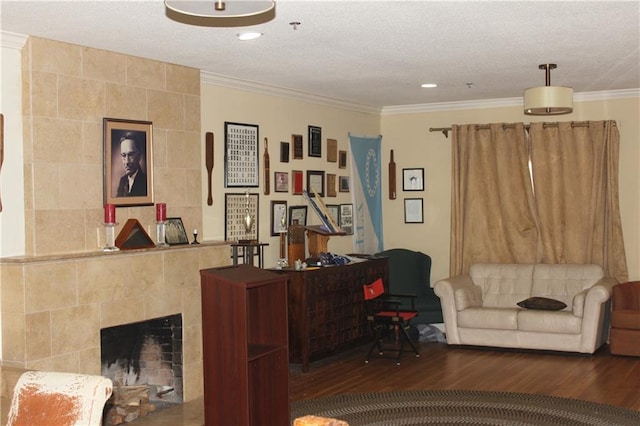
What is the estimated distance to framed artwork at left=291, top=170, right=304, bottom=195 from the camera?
26.4ft

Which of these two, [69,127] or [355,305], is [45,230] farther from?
[355,305]

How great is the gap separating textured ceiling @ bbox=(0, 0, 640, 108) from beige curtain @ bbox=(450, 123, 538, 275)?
1.30m

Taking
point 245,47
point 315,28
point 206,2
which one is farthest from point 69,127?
point 206,2

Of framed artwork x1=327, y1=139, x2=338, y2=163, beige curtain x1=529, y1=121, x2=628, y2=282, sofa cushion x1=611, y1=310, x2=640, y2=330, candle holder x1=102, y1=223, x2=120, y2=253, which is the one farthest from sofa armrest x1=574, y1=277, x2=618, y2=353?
candle holder x1=102, y1=223, x2=120, y2=253

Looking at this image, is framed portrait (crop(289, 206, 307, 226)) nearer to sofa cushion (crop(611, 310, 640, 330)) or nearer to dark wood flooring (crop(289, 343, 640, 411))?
dark wood flooring (crop(289, 343, 640, 411))

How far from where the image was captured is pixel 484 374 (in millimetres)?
7137

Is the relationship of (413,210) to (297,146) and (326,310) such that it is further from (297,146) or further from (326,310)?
(326,310)

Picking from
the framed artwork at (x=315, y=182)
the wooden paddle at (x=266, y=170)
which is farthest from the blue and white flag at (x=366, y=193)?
the wooden paddle at (x=266, y=170)

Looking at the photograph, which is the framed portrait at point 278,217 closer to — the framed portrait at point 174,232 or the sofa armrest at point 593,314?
the framed portrait at point 174,232

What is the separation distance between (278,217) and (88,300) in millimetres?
2700

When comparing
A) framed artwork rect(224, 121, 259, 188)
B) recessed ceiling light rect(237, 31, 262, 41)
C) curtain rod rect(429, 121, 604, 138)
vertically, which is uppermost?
recessed ceiling light rect(237, 31, 262, 41)

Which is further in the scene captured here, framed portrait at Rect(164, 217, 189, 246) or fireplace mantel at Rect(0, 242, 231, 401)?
framed portrait at Rect(164, 217, 189, 246)

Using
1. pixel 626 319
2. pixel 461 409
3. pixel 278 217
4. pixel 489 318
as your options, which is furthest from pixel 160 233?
pixel 626 319

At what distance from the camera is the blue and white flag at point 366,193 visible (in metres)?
9.20
